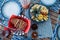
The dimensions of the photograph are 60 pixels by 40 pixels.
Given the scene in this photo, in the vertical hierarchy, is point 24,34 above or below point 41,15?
below

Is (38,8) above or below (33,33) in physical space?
above

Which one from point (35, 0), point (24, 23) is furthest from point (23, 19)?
point (35, 0)

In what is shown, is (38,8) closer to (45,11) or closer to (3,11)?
(45,11)

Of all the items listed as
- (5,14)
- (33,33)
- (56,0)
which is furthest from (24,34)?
(56,0)

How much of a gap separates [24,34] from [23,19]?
8cm

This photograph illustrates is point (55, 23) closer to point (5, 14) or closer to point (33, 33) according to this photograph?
point (33, 33)

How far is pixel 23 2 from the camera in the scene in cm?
119

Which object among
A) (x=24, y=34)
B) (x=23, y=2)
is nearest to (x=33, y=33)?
(x=24, y=34)

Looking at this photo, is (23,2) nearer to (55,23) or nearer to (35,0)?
(35,0)

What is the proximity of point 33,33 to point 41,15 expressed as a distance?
4.3 inches

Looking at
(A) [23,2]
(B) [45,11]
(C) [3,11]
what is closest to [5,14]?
(C) [3,11]

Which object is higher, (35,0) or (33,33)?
(35,0)

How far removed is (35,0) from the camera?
1191mm

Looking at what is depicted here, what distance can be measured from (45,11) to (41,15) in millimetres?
33
